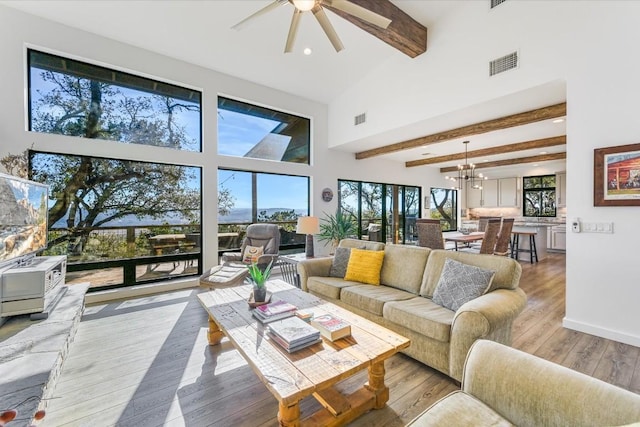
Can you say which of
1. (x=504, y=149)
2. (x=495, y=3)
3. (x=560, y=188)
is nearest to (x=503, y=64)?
(x=495, y=3)

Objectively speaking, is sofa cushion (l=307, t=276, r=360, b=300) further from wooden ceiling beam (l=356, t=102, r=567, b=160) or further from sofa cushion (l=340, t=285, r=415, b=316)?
wooden ceiling beam (l=356, t=102, r=567, b=160)

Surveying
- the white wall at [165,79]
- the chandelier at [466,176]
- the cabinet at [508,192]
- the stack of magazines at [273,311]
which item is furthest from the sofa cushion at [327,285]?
the cabinet at [508,192]

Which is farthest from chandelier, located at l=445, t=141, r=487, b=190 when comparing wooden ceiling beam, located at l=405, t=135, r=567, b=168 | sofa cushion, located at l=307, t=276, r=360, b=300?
sofa cushion, located at l=307, t=276, r=360, b=300

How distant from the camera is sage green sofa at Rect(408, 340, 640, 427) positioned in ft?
3.31

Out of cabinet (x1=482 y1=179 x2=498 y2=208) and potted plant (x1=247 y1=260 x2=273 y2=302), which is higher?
cabinet (x1=482 y1=179 x2=498 y2=208)

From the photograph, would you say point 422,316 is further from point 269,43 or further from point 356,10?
point 269,43

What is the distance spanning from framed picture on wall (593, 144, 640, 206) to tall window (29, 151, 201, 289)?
5.35m

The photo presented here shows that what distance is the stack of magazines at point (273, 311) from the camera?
205 cm

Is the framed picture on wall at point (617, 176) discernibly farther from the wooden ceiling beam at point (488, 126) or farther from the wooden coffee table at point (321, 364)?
the wooden coffee table at point (321, 364)

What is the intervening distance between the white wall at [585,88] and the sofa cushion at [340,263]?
8.20ft

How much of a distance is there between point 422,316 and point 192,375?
190 centimetres

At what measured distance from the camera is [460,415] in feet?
3.81

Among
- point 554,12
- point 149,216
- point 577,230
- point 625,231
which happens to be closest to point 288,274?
point 149,216

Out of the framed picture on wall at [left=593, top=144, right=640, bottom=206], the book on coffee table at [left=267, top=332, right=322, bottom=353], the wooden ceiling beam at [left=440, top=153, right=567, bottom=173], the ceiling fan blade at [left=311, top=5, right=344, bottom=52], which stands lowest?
the book on coffee table at [left=267, top=332, right=322, bottom=353]
